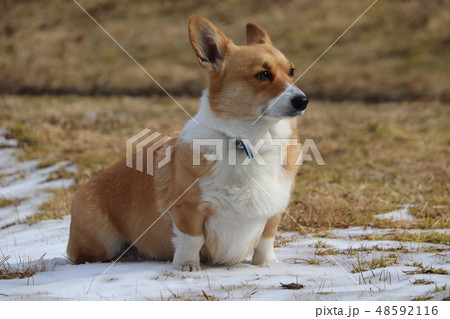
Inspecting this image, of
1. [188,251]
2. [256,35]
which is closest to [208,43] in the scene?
[256,35]

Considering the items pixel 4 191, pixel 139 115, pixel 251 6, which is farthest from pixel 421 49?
pixel 4 191

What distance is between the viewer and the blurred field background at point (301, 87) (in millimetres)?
6996

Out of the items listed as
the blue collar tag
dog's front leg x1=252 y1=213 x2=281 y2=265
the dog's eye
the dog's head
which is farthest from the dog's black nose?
dog's front leg x1=252 y1=213 x2=281 y2=265

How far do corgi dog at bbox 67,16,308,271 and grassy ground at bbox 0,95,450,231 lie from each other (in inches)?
55.1

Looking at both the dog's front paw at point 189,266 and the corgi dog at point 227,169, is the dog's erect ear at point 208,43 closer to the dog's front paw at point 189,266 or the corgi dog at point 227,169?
the corgi dog at point 227,169

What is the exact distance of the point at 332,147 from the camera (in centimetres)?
941

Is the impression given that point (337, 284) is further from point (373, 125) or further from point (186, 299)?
point (373, 125)

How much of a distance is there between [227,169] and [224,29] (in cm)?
1770

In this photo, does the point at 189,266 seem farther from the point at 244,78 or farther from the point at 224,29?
the point at 224,29

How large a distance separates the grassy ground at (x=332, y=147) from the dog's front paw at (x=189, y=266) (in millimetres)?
1589

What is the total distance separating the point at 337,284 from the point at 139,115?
1000cm

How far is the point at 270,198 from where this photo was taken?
388 centimetres

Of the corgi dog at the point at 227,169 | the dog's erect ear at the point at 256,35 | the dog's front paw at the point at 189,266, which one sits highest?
the dog's erect ear at the point at 256,35

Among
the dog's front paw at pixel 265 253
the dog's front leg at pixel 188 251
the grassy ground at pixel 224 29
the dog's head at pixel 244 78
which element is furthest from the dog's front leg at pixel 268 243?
the grassy ground at pixel 224 29
